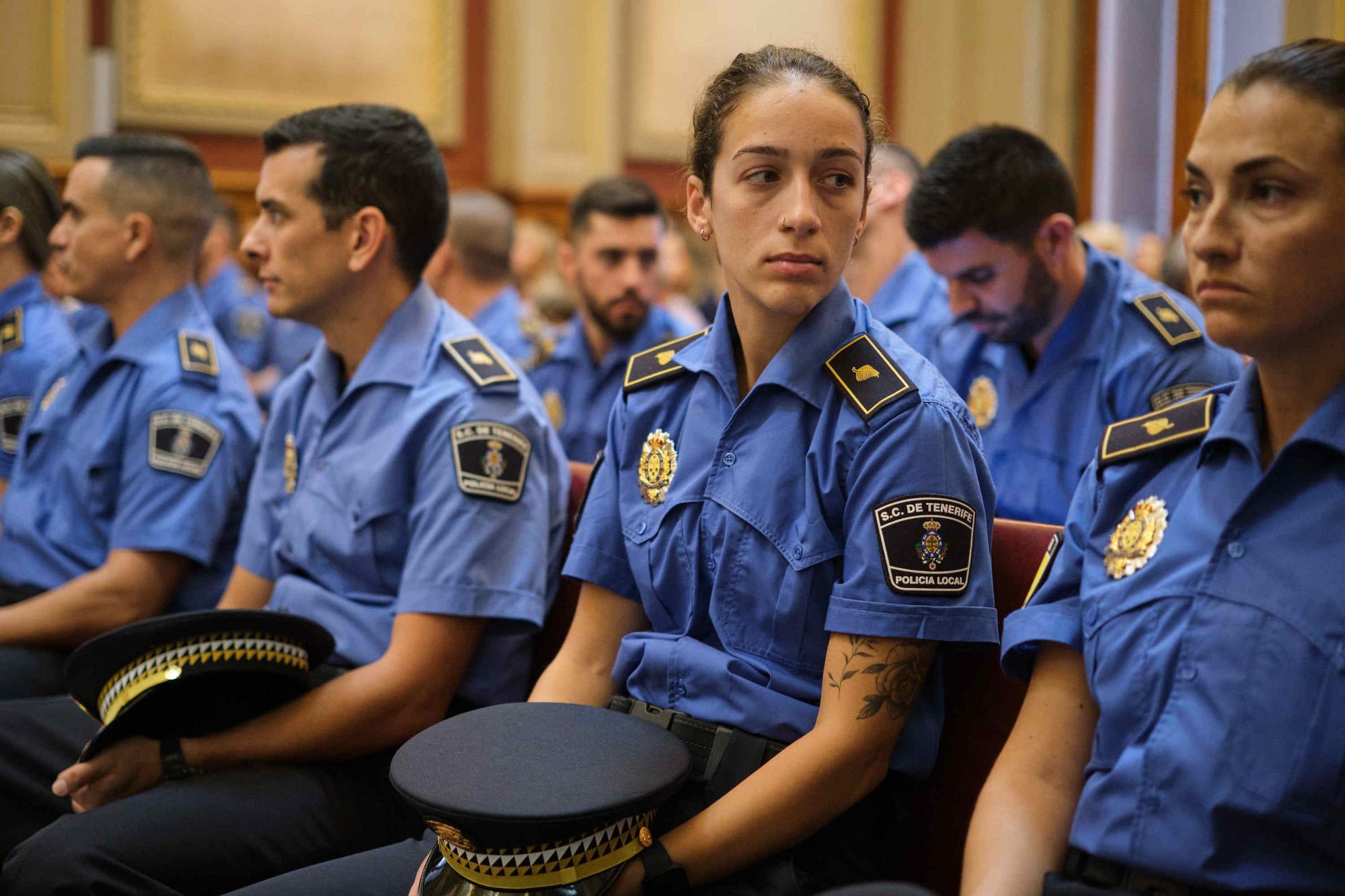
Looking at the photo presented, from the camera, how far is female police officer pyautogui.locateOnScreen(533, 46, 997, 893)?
4.33 feet

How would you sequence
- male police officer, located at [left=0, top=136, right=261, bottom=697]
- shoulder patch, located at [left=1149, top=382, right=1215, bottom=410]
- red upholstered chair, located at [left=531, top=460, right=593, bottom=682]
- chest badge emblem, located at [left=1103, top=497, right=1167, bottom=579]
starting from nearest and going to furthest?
chest badge emblem, located at [left=1103, top=497, right=1167, bottom=579] → red upholstered chair, located at [left=531, top=460, right=593, bottom=682] → male police officer, located at [left=0, top=136, right=261, bottom=697] → shoulder patch, located at [left=1149, top=382, right=1215, bottom=410]

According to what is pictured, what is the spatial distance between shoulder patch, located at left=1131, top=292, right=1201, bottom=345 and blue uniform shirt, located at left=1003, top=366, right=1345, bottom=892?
1.25 metres

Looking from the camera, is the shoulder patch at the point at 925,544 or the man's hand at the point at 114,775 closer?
the shoulder patch at the point at 925,544

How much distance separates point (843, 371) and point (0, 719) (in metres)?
1.43

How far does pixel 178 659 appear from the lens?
159 cm

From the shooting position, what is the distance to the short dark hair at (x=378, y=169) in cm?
204

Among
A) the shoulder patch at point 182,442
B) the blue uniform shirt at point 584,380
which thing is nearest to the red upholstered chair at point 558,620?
the shoulder patch at point 182,442

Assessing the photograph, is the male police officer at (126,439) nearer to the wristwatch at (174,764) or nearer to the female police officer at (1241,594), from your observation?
the wristwatch at (174,764)

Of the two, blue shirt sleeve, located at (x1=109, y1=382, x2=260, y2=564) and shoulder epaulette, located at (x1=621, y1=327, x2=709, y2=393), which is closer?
shoulder epaulette, located at (x1=621, y1=327, x2=709, y2=393)

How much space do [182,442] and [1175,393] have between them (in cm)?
→ 184

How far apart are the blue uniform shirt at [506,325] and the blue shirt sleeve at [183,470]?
6.31 feet

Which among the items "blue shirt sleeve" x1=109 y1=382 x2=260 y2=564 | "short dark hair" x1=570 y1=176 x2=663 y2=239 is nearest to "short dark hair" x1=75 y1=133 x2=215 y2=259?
"blue shirt sleeve" x1=109 y1=382 x2=260 y2=564

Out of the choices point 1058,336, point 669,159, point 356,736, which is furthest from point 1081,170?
A: point 356,736

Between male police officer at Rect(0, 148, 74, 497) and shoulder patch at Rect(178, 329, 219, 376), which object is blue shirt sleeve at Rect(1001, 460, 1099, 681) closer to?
shoulder patch at Rect(178, 329, 219, 376)
